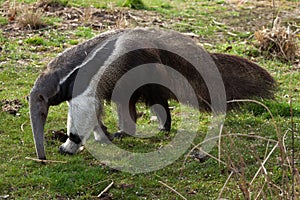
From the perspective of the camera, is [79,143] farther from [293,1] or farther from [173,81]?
[293,1]

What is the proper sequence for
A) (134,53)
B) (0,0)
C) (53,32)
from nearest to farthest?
(134,53) < (53,32) < (0,0)

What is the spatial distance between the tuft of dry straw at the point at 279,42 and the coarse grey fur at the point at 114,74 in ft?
10.4

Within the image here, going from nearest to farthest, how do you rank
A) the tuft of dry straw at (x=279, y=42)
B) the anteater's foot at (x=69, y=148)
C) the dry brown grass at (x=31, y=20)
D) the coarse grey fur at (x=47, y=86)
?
the coarse grey fur at (x=47, y=86) → the anteater's foot at (x=69, y=148) → the tuft of dry straw at (x=279, y=42) → the dry brown grass at (x=31, y=20)

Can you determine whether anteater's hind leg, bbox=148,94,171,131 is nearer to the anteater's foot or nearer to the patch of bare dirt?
the anteater's foot

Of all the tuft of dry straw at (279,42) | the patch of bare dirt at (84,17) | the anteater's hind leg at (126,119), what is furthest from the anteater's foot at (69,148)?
the patch of bare dirt at (84,17)

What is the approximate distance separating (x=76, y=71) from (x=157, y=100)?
1.00 metres

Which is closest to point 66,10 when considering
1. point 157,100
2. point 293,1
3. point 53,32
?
point 53,32

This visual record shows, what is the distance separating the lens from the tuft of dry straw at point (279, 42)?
9.22 meters

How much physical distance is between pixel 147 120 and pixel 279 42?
126 inches

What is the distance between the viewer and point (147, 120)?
732 centimetres

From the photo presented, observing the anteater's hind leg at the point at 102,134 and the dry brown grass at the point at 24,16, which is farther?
the dry brown grass at the point at 24,16

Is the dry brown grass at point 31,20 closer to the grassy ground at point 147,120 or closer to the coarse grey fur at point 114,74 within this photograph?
the grassy ground at point 147,120

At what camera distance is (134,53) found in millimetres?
6035

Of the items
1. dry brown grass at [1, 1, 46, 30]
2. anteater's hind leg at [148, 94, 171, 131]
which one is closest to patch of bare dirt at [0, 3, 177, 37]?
dry brown grass at [1, 1, 46, 30]
